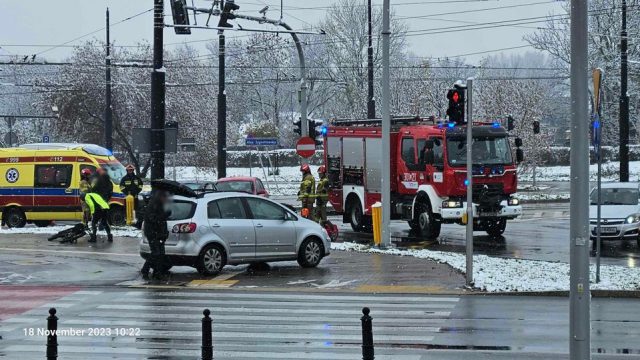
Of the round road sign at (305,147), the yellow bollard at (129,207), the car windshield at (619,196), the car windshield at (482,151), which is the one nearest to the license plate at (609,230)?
the car windshield at (619,196)

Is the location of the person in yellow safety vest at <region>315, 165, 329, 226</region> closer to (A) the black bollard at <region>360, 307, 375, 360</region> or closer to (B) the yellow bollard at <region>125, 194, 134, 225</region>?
(B) the yellow bollard at <region>125, 194, 134, 225</region>

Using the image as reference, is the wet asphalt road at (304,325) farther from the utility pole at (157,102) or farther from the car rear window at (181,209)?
the utility pole at (157,102)

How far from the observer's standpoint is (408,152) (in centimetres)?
2722

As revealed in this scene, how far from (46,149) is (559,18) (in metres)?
32.1

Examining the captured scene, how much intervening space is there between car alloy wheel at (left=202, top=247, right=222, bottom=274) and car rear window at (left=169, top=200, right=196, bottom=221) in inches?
29.9

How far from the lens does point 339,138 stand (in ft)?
96.9

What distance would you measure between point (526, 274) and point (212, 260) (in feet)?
18.8

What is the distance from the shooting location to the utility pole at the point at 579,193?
8.11 meters

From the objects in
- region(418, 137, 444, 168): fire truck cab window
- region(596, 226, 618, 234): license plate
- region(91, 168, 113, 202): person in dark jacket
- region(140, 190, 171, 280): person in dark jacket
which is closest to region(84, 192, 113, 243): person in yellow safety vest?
region(91, 168, 113, 202): person in dark jacket

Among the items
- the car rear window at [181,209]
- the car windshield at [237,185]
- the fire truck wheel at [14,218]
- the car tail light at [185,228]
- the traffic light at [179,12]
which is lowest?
the fire truck wheel at [14,218]

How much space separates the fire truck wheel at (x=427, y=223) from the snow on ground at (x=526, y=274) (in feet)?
16.3

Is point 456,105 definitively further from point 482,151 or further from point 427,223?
point 427,223

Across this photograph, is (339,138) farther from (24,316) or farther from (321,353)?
(321,353)

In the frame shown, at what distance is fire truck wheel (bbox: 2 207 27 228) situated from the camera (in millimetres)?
30469
